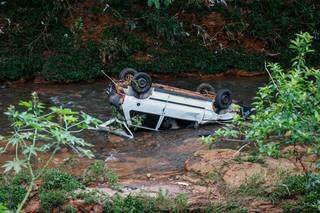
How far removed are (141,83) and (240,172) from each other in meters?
3.64

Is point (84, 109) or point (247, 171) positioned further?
point (84, 109)

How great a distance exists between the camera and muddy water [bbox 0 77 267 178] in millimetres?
9812

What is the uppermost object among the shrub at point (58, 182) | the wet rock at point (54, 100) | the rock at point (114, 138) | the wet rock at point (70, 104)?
the shrub at point (58, 182)

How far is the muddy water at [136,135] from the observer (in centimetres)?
981

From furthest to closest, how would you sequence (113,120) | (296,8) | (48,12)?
(296,8)
(48,12)
(113,120)

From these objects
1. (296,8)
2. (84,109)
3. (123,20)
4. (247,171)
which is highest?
(296,8)

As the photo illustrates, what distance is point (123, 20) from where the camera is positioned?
17219mm

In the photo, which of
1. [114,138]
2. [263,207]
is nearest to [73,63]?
[114,138]

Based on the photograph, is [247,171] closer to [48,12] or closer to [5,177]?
[5,177]

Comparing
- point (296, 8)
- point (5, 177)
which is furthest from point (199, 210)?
point (296, 8)

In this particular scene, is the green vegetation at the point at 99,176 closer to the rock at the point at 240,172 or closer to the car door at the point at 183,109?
the rock at the point at 240,172

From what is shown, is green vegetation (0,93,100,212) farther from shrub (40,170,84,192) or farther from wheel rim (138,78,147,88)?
wheel rim (138,78,147,88)

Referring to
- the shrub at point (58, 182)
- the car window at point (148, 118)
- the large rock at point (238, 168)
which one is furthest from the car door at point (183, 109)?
the shrub at point (58, 182)

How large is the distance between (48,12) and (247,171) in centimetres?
1070
